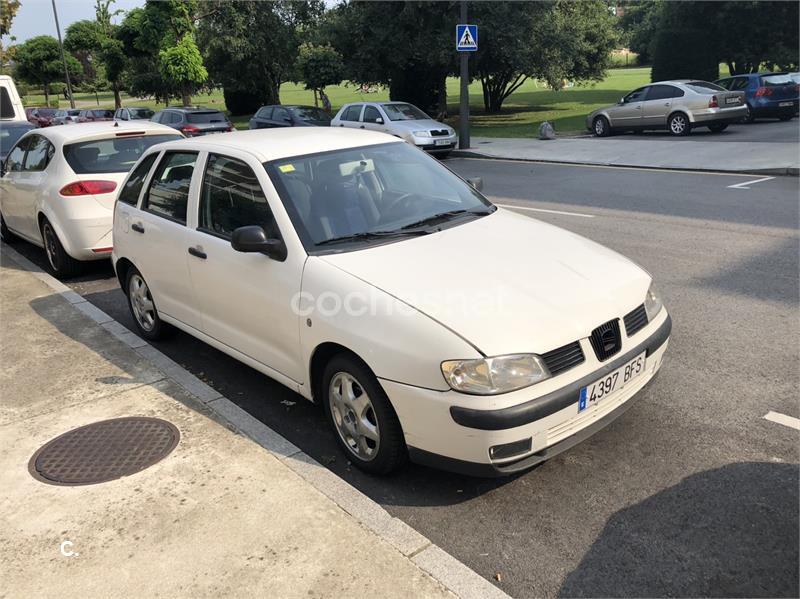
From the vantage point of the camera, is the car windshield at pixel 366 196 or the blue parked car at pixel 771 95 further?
the blue parked car at pixel 771 95

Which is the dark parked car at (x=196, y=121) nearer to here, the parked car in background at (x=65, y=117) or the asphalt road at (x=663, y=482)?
the asphalt road at (x=663, y=482)

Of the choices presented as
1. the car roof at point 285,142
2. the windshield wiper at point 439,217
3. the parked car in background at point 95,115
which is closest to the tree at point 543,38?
the car roof at point 285,142

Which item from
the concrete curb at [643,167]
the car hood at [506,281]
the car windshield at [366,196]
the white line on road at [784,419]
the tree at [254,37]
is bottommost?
the white line on road at [784,419]

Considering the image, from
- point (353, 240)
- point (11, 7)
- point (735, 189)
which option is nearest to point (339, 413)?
point (353, 240)

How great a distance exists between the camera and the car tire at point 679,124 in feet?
65.5

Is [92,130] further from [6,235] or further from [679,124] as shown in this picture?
[679,124]

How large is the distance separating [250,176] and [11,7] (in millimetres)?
55044

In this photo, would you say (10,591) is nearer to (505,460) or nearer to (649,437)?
(505,460)

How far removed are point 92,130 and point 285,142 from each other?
14.5 ft

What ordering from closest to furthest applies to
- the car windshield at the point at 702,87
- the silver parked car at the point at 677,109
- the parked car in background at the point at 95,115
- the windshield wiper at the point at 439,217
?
the windshield wiper at the point at 439,217, the silver parked car at the point at 677,109, the car windshield at the point at 702,87, the parked car in background at the point at 95,115

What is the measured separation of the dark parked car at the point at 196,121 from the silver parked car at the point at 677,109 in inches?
484

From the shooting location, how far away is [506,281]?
341cm

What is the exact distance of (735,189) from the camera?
1153 centimetres

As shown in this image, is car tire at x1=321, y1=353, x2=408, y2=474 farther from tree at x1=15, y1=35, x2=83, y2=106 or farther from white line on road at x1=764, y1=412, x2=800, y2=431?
tree at x1=15, y1=35, x2=83, y2=106
